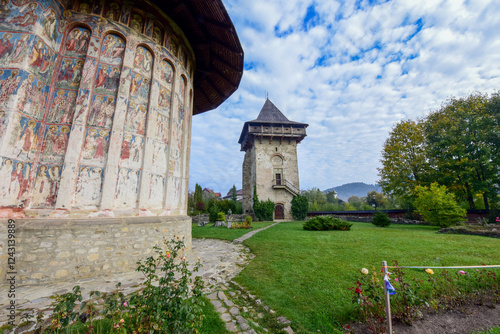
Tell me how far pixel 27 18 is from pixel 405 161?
87.3ft

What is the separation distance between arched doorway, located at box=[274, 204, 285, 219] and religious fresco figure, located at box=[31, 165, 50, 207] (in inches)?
856

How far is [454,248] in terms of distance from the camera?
6.61 meters

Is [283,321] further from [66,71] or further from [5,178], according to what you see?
[66,71]

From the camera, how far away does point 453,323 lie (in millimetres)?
2680

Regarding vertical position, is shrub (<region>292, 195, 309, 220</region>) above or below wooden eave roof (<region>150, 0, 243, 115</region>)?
below

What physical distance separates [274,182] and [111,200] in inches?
832

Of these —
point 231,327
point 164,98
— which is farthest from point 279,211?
point 231,327

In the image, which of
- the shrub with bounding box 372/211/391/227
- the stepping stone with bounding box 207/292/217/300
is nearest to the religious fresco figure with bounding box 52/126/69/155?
the stepping stone with bounding box 207/292/217/300

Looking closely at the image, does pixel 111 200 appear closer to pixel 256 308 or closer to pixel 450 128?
pixel 256 308

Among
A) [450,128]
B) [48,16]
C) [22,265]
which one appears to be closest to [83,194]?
[22,265]

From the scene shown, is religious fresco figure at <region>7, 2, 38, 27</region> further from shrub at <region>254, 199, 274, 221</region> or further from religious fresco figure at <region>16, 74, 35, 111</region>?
shrub at <region>254, 199, 274, 221</region>

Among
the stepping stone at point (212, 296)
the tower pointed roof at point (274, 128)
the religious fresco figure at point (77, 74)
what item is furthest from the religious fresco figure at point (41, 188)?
the tower pointed roof at point (274, 128)

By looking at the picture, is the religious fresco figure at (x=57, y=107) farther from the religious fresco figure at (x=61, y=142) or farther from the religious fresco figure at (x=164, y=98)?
the religious fresco figure at (x=164, y=98)

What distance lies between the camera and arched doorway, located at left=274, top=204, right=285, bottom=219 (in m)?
24.3
